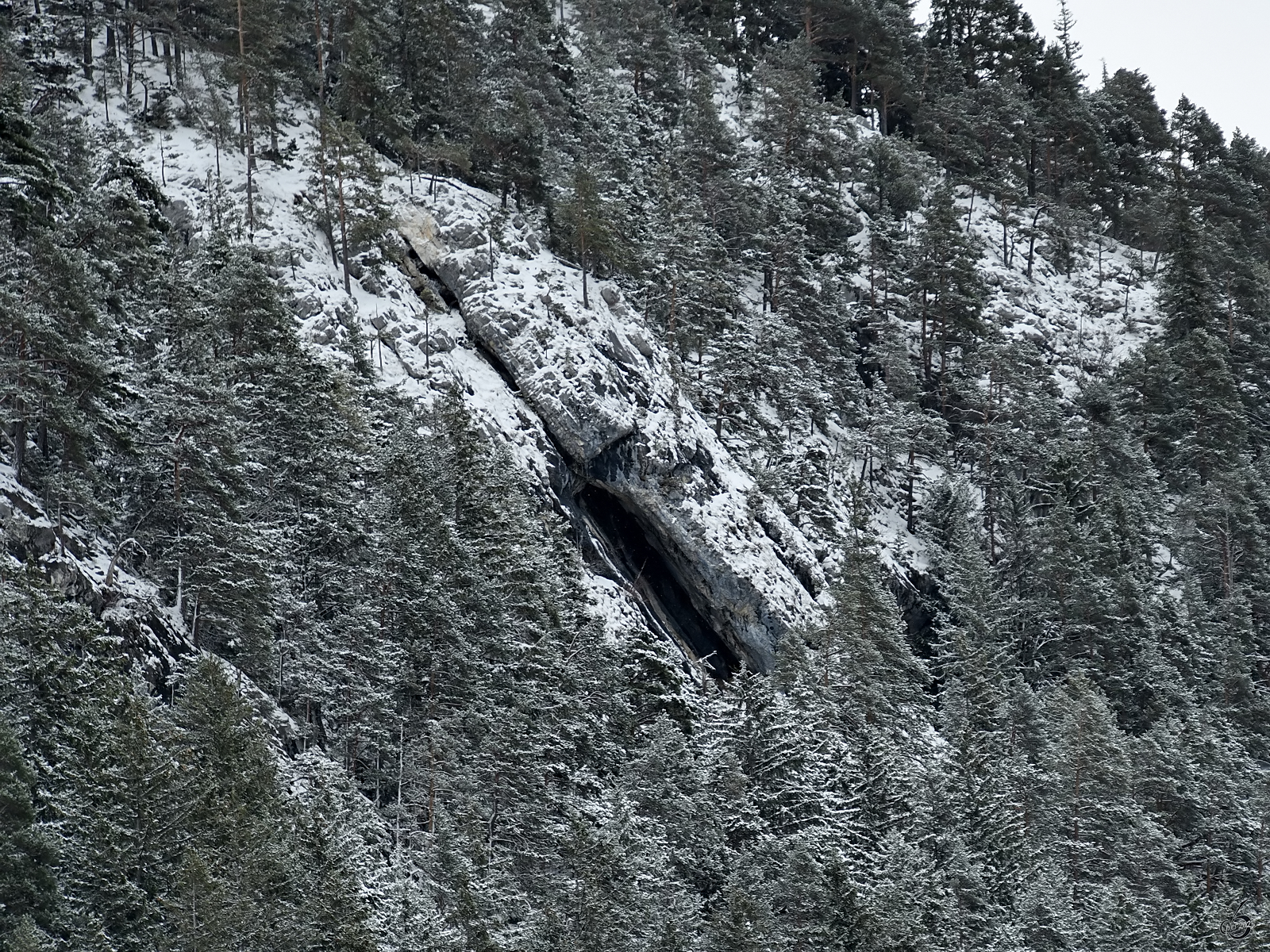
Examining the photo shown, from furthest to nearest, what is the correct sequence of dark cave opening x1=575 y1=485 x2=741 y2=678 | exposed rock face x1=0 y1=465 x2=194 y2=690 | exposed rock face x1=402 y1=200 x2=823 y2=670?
dark cave opening x1=575 y1=485 x2=741 y2=678 → exposed rock face x1=402 y1=200 x2=823 y2=670 → exposed rock face x1=0 y1=465 x2=194 y2=690

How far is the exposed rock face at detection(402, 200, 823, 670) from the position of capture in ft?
161

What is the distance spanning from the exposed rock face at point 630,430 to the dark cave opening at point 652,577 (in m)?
0.33

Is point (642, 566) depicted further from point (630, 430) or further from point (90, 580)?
point (90, 580)

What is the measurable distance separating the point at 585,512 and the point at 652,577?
387 centimetres

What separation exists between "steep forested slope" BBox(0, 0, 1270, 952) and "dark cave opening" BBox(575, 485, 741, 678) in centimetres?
25

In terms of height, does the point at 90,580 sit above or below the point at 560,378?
below

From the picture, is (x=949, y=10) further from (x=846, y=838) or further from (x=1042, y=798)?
(x=846, y=838)

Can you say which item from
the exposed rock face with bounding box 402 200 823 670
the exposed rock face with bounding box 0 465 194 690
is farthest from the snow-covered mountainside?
the exposed rock face with bounding box 0 465 194 690

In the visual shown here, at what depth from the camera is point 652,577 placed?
50875mm

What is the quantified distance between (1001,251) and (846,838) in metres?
54.8

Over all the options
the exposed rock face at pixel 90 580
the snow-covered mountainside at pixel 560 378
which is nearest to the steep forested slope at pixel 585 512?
the exposed rock face at pixel 90 580

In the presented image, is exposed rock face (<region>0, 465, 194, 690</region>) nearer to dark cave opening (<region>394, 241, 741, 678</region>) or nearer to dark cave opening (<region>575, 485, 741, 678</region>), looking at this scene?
dark cave opening (<region>394, 241, 741, 678</region>)

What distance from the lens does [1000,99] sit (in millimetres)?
88625

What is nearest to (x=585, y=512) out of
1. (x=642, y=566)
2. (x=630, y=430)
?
(x=642, y=566)
